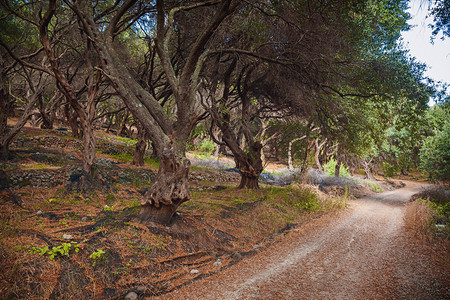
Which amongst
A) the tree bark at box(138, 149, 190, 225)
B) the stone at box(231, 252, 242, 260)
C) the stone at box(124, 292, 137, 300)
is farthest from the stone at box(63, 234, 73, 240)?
the stone at box(231, 252, 242, 260)

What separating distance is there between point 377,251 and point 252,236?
8.64 feet

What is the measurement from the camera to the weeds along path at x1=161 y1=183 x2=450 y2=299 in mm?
3215

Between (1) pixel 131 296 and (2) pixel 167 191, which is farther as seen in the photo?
(2) pixel 167 191

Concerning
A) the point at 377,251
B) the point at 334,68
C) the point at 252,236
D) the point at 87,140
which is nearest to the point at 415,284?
the point at 377,251

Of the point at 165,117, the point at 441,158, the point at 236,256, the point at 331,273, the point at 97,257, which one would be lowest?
the point at 236,256

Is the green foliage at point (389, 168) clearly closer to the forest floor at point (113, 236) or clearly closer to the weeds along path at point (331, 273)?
the forest floor at point (113, 236)

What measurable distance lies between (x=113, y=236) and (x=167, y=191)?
3.66ft

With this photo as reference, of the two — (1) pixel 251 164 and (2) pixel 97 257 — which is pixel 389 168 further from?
(2) pixel 97 257

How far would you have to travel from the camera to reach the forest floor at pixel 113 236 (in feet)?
9.48

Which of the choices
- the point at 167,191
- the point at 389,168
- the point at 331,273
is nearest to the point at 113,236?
the point at 167,191

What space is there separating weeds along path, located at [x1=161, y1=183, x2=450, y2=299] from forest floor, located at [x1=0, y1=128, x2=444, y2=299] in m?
0.28

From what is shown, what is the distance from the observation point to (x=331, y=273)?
388cm

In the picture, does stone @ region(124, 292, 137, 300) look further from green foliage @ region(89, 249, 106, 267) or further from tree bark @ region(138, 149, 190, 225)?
tree bark @ region(138, 149, 190, 225)

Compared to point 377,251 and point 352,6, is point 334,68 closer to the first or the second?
point 352,6
